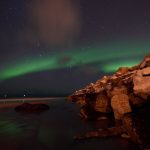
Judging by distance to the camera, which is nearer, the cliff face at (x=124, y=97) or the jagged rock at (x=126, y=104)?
the jagged rock at (x=126, y=104)

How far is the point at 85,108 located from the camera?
34.5 meters

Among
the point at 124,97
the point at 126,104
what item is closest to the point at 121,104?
the point at 126,104

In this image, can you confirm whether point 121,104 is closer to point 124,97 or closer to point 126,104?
point 126,104

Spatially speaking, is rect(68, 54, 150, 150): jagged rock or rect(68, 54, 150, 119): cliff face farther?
rect(68, 54, 150, 119): cliff face

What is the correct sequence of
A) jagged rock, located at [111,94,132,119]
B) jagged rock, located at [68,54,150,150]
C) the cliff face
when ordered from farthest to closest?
jagged rock, located at [111,94,132,119] < the cliff face < jagged rock, located at [68,54,150,150]

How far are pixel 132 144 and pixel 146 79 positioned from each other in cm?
781

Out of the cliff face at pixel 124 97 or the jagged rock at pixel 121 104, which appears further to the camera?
the jagged rock at pixel 121 104

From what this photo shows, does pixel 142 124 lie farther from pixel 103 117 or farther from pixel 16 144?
pixel 103 117

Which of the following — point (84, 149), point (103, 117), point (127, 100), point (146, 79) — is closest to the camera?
point (84, 149)

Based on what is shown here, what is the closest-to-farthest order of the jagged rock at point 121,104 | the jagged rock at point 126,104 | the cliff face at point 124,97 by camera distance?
the jagged rock at point 126,104
the cliff face at point 124,97
the jagged rock at point 121,104

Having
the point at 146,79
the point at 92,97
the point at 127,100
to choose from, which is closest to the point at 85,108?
the point at 92,97

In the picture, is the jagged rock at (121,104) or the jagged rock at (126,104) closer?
the jagged rock at (126,104)

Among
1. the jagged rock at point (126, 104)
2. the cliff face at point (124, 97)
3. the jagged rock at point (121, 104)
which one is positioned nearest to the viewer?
the jagged rock at point (126, 104)

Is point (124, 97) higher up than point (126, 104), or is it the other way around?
point (124, 97)
